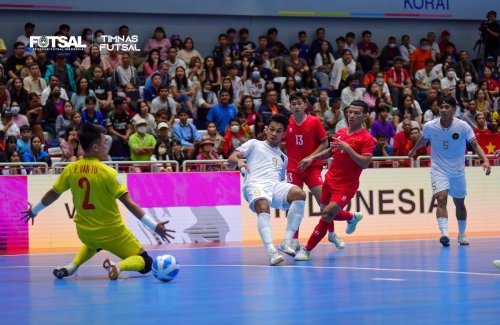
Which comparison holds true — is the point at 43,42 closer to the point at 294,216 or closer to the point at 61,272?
the point at 294,216

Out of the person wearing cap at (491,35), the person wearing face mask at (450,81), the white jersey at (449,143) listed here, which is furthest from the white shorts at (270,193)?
the person wearing cap at (491,35)

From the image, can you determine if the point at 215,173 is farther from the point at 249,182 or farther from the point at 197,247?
the point at 249,182

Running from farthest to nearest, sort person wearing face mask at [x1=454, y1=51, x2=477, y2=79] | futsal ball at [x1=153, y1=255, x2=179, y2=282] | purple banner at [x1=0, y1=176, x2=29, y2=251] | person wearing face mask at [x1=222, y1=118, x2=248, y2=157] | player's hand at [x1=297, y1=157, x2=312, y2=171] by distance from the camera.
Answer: person wearing face mask at [x1=454, y1=51, x2=477, y2=79] < person wearing face mask at [x1=222, y1=118, x2=248, y2=157] < purple banner at [x1=0, y1=176, x2=29, y2=251] < player's hand at [x1=297, y1=157, x2=312, y2=171] < futsal ball at [x1=153, y1=255, x2=179, y2=282]

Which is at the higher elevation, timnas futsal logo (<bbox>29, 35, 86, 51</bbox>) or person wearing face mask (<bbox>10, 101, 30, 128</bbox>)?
timnas futsal logo (<bbox>29, 35, 86, 51</bbox>)

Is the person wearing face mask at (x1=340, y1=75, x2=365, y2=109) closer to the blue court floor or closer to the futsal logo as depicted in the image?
the futsal logo

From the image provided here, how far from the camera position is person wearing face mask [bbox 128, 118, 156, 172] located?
20891mm

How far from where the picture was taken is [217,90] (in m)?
24.7

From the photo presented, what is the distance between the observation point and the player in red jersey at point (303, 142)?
601 inches

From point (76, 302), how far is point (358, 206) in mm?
11858


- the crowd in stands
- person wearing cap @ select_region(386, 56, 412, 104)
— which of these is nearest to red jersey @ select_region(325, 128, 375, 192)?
the crowd in stands

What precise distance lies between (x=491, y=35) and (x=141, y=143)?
13.4 meters

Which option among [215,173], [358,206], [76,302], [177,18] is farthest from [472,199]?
[76,302]

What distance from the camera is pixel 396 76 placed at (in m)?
27.5

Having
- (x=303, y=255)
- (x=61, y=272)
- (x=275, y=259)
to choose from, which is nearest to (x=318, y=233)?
(x=303, y=255)
